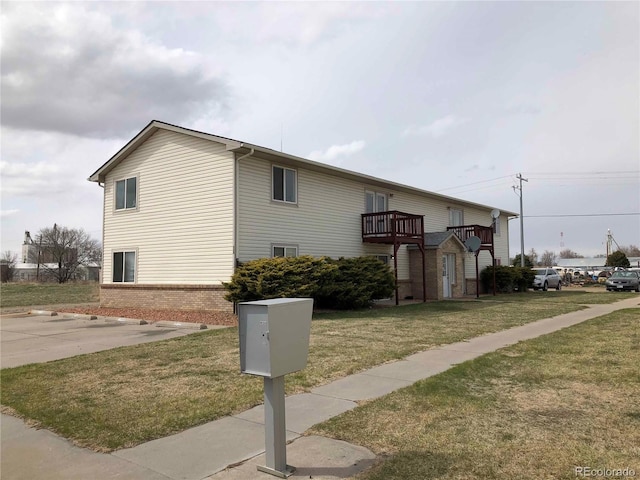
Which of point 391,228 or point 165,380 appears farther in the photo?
point 391,228

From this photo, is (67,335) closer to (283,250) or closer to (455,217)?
(283,250)

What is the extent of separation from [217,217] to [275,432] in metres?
13.1

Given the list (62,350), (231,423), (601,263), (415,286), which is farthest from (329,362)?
(601,263)

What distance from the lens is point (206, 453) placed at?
14.1 feet

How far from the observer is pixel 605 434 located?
4.46 metres

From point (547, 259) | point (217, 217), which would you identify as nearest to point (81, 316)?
point (217, 217)

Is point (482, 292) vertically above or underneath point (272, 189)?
underneath

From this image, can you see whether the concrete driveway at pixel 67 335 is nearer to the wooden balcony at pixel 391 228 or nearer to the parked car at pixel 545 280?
the wooden balcony at pixel 391 228

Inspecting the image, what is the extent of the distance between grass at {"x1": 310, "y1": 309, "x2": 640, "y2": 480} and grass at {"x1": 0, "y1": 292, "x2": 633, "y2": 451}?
1565 millimetres

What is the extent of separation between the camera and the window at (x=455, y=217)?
2877cm

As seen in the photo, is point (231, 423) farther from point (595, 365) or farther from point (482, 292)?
point (482, 292)

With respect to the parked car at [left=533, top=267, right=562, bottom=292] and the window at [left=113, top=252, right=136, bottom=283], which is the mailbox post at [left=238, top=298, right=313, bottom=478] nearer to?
the window at [left=113, top=252, right=136, bottom=283]

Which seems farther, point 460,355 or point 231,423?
point 460,355

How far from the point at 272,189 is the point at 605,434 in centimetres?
1401
